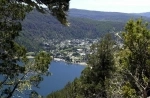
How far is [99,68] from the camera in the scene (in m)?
27.8

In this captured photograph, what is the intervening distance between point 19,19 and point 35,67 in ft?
12.3

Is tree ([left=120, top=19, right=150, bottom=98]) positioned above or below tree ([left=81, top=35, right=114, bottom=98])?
above

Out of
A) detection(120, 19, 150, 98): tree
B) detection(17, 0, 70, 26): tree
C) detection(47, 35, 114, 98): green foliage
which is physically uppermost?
detection(17, 0, 70, 26): tree

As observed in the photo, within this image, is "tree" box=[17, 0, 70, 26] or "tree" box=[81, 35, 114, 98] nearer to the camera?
"tree" box=[17, 0, 70, 26]

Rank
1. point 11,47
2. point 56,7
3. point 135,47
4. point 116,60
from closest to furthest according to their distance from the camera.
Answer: point 56,7
point 11,47
point 135,47
point 116,60

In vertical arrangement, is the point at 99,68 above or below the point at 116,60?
below

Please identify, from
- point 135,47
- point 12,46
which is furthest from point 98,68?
point 12,46

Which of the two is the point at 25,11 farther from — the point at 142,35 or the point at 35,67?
the point at 142,35

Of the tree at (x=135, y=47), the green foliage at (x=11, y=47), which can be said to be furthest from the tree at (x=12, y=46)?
the tree at (x=135, y=47)

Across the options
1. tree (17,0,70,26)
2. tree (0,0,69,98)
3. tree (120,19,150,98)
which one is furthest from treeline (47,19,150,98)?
tree (17,0,70,26)

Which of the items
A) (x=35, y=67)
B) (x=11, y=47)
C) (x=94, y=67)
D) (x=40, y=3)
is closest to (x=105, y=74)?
(x=94, y=67)

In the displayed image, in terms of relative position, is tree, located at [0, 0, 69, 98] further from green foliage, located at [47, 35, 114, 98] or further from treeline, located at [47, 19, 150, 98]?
green foliage, located at [47, 35, 114, 98]

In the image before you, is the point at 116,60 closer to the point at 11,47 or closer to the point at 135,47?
the point at 135,47

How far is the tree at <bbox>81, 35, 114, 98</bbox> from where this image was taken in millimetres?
27391
